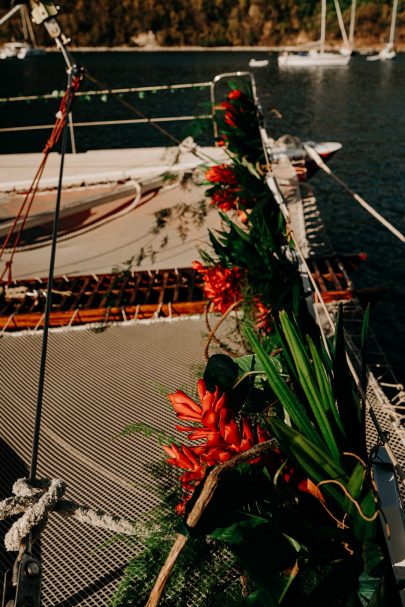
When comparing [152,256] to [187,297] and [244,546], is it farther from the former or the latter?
[244,546]

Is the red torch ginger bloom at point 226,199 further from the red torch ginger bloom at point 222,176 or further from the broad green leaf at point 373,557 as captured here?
the broad green leaf at point 373,557

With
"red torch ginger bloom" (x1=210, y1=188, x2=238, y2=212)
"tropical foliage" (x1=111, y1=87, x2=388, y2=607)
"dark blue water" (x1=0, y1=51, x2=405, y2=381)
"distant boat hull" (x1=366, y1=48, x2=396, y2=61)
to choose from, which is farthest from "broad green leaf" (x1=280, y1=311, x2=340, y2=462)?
"distant boat hull" (x1=366, y1=48, x2=396, y2=61)

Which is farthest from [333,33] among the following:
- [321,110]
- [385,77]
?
[321,110]

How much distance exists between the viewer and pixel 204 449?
52.9 inches

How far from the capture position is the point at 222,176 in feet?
14.2

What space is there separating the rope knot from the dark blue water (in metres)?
5.78

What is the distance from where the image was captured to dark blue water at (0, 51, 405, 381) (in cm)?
1238

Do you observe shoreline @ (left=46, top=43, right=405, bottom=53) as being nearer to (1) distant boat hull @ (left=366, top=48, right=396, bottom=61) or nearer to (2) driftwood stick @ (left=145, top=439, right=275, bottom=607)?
(1) distant boat hull @ (left=366, top=48, right=396, bottom=61)

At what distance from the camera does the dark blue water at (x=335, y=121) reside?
12377 mm

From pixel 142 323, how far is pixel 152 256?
2.17 m

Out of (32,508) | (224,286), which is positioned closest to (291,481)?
(32,508)

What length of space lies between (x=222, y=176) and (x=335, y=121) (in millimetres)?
26934

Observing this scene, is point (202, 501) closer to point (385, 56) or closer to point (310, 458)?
point (310, 458)

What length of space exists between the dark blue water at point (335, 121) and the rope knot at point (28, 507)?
5.78 metres
